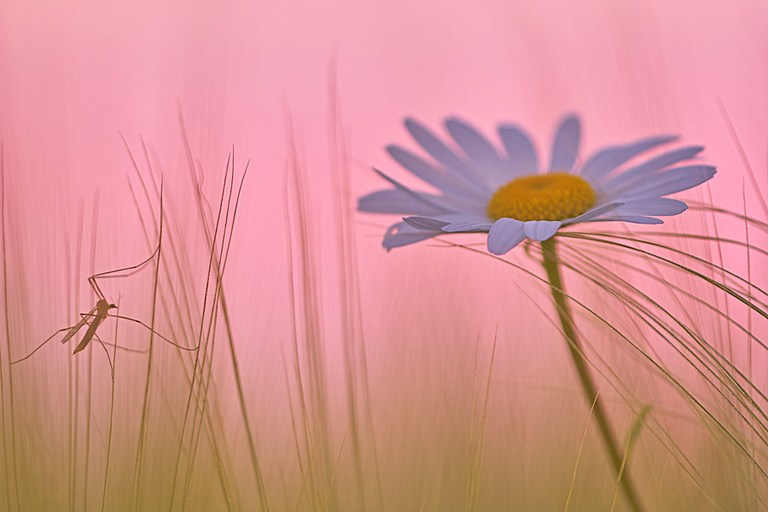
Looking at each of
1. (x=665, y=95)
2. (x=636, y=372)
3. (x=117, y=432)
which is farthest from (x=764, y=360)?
(x=117, y=432)

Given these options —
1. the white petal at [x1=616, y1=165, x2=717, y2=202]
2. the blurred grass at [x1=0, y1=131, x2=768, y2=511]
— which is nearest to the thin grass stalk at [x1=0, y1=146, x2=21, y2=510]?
the blurred grass at [x1=0, y1=131, x2=768, y2=511]

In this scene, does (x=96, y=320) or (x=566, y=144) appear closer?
(x=96, y=320)

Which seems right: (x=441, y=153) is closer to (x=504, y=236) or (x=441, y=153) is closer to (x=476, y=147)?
(x=476, y=147)

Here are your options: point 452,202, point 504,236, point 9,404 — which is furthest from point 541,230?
point 9,404

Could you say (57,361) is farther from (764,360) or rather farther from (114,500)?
(764,360)

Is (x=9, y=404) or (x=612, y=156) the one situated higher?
(x=612, y=156)

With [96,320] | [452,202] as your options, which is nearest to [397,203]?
[452,202]

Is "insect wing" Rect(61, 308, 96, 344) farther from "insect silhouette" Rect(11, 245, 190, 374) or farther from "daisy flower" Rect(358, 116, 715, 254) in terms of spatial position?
"daisy flower" Rect(358, 116, 715, 254)

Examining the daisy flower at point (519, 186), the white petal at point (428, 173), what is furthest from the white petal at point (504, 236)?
the white petal at point (428, 173)
